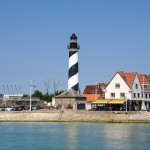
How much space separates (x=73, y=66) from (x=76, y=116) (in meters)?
20.6

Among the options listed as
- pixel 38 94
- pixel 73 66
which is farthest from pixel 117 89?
pixel 38 94

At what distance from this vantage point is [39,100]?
127 m

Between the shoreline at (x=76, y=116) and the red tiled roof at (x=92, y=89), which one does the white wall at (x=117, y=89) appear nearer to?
the shoreline at (x=76, y=116)

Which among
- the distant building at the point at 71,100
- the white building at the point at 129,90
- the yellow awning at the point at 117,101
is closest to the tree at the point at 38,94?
the distant building at the point at 71,100

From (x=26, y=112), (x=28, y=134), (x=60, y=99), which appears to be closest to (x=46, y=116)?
(x=26, y=112)

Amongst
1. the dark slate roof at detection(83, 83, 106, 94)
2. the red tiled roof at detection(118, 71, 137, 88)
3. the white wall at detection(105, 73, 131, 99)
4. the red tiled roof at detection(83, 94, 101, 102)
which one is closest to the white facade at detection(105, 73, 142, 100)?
the white wall at detection(105, 73, 131, 99)

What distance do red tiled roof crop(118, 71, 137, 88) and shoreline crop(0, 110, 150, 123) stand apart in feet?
39.2

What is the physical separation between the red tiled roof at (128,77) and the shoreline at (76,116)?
11.9 meters

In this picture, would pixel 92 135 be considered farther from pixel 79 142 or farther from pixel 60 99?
pixel 60 99

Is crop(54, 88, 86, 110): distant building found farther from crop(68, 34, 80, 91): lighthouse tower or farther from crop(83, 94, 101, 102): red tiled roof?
crop(83, 94, 101, 102): red tiled roof

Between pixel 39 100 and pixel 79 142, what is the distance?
73090mm

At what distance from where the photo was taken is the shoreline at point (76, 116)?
273ft

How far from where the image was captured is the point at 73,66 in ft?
343

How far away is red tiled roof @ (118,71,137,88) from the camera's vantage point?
3745 inches
